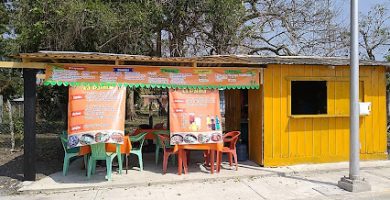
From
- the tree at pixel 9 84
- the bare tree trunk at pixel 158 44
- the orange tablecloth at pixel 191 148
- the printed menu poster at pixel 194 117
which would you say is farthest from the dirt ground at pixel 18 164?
the bare tree trunk at pixel 158 44

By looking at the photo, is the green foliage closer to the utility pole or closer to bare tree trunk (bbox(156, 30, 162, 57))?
bare tree trunk (bbox(156, 30, 162, 57))

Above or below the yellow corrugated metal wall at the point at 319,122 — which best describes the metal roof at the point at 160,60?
above

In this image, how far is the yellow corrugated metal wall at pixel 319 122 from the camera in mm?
8531

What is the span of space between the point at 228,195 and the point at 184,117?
2.05 m

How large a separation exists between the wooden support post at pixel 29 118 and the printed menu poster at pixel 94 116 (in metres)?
0.77

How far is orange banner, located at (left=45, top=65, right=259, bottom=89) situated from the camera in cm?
724

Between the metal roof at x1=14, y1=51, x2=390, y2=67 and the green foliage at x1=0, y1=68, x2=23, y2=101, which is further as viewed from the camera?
the green foliage at x1=0, y1=68, x2=23, y2=101

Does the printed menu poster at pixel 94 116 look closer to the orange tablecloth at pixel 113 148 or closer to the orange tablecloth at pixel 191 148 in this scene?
the orange tablecloth at pixel 113 148

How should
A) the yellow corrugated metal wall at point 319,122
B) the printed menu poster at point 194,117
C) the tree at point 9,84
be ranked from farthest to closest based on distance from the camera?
the tree at point 9,84 → the yellow corrugated metal wall at point 319,122 → the printed menu poster at point 194,117

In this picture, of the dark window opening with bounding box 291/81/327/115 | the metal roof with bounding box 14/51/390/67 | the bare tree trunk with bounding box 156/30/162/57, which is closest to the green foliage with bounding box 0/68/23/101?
the bare tree trunk with bounding box 156/30/162/57

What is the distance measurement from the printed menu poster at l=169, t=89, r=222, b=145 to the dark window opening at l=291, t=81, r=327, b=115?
2326mm

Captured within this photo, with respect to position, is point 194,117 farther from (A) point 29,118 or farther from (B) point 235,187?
(A) point 29,118

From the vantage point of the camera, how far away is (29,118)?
721 centimetres

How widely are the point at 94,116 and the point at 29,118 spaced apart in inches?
52.3
